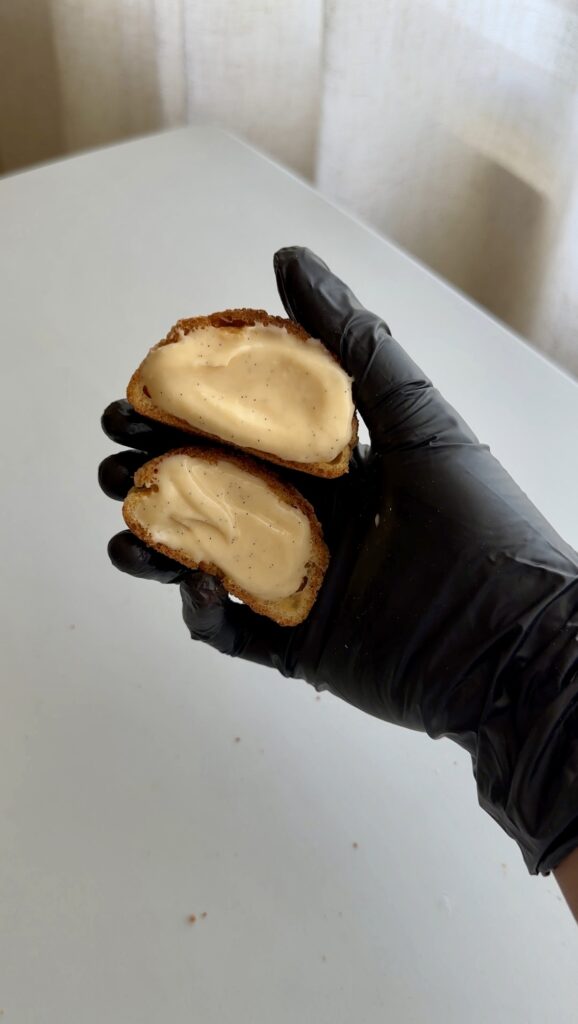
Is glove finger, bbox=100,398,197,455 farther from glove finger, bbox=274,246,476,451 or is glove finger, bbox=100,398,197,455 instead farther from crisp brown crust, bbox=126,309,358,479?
glove finger, bbox=274,246,476,451

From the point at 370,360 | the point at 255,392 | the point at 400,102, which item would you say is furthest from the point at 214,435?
the point at 400,102

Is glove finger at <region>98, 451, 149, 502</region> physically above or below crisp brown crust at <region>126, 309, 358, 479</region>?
below

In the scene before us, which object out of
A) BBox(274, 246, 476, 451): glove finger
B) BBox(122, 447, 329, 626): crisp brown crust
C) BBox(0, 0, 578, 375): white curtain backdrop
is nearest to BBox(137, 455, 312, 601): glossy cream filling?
BBox(122, 447, 329, 626): crisp brown crust

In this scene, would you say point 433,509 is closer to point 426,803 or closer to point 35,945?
point 426,803

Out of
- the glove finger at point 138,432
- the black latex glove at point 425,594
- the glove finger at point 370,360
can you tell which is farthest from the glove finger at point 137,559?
the glove finger at point 370,360

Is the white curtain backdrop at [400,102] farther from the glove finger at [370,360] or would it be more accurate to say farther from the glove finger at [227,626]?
the glove finger at [227,626]

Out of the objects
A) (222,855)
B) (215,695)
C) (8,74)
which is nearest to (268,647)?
(215,695)

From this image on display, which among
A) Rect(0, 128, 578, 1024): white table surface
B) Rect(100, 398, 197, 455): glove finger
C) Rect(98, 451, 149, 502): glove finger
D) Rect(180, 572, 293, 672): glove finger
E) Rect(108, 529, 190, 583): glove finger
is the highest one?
Rect(100, 398, 197, 455): glove finger
